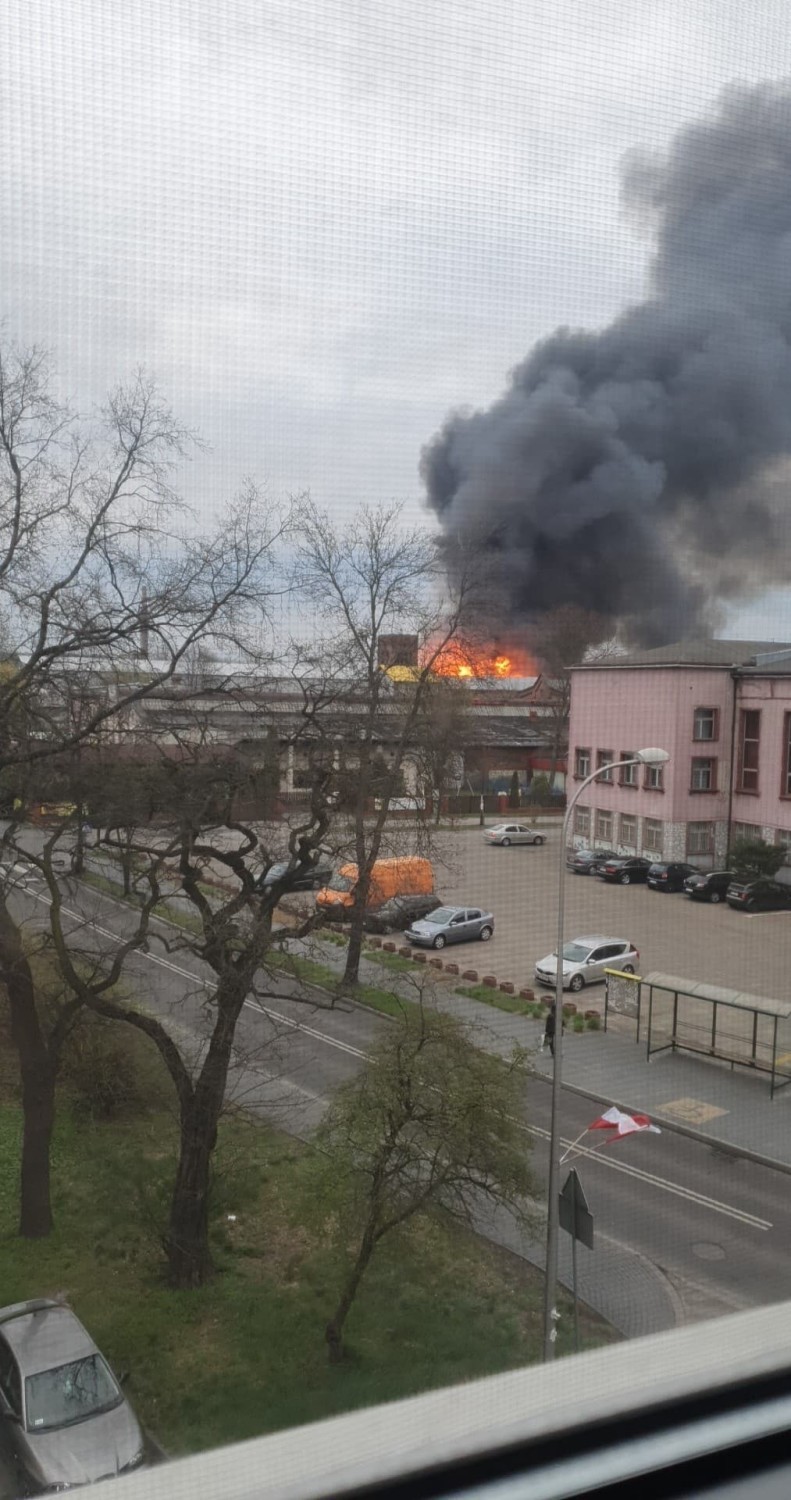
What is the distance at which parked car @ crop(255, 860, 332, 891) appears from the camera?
Answer: 1.44 m

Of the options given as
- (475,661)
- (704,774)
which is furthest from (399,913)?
(704,774)

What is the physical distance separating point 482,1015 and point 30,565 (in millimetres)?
1100

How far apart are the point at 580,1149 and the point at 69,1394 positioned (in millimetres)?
1065

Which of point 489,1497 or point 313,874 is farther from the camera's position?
point 313,874

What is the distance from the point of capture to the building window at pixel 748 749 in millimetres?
1563

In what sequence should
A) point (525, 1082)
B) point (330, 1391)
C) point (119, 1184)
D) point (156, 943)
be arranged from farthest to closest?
1. point (525, 1082)
2. point (156, 943)
3. point (119, 1184)
4. point (330, 1391)

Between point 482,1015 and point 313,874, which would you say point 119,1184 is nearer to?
point 313,874

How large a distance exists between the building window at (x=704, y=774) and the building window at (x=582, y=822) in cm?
20

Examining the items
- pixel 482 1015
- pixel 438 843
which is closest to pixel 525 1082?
pixel 482 1015

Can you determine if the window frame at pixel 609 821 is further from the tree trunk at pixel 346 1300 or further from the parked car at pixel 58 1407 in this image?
the parked car at pixel 58 1407

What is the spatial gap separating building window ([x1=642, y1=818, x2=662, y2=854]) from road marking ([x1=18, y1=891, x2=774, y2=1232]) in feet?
1.72

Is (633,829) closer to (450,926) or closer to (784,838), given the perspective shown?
(784,838)

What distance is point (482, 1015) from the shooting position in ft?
5.72

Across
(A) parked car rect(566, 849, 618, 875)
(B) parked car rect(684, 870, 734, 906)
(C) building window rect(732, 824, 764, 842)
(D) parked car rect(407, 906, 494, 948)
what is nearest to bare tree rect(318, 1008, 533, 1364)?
(D) parked car rect(407, 906, 494, 948)
